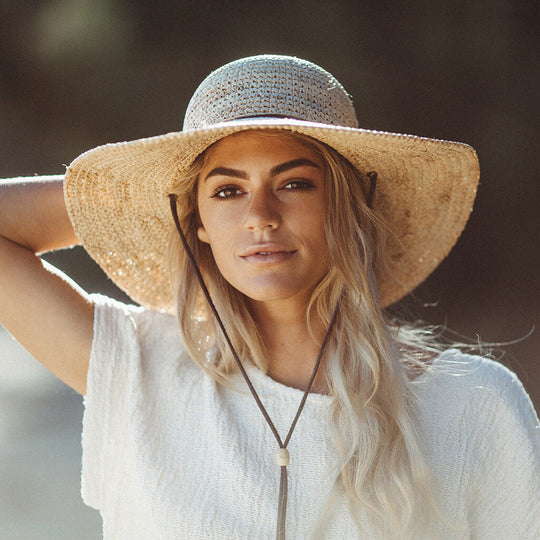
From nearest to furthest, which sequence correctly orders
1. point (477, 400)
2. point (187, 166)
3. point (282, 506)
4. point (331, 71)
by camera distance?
point (282, 506), point (477, 400), point (187, 166), point (331, 71)

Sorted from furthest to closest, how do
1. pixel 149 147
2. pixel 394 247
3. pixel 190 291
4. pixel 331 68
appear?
pixel 331 68
pixel 394 247
pixel 190 291
pixel 149 147

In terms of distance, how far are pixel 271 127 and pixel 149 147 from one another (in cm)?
29

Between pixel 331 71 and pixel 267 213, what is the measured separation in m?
2.15

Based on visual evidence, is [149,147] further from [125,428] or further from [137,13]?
[137,13]

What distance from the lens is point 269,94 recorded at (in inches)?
67.3

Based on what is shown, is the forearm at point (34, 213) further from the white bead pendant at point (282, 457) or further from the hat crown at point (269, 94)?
the white bead pendant at point (282, 457)

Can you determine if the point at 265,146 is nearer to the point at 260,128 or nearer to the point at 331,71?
the point at 260,128

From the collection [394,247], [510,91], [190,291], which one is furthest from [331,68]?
[190,291]

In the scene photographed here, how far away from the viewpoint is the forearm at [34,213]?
1.91 m

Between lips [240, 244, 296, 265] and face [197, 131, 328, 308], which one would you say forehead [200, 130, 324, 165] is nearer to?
face [197, 131, 328, 308]

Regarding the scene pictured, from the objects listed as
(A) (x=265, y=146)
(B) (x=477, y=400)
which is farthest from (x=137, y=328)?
(B) (x=477, y=400)

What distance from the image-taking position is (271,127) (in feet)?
5.30

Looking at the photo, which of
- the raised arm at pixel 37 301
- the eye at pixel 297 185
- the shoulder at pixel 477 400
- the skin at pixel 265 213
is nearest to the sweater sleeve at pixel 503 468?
the shoulder at pixel 477 400

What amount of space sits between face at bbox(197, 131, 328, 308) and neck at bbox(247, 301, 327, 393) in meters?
0.15
